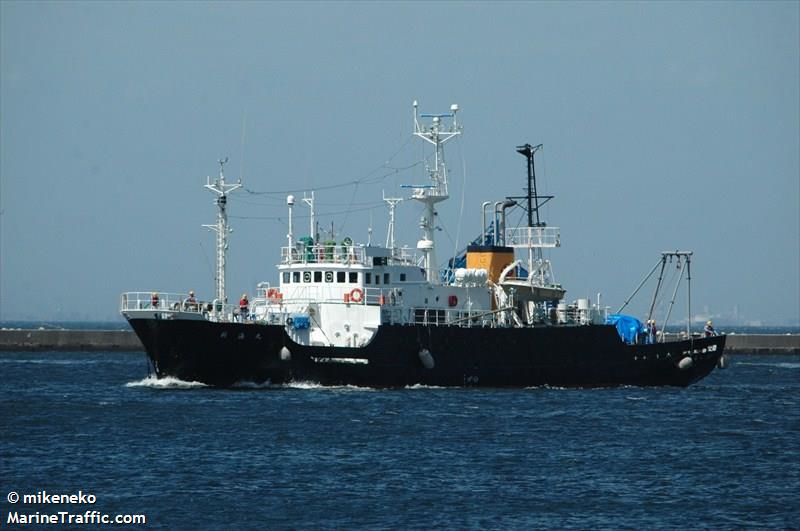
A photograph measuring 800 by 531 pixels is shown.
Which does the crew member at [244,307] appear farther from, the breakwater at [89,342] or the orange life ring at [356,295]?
the breakwater at [89,342]

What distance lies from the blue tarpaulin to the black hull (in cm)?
143

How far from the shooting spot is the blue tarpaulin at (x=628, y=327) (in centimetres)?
5238

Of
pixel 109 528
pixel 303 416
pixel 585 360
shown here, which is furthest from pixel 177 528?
pixel 585 360

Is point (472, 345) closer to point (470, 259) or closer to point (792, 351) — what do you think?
point (470, 259)

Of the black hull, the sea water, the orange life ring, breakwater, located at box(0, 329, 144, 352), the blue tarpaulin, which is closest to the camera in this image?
the sea water

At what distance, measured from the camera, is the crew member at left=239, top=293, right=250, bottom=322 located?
146 feet

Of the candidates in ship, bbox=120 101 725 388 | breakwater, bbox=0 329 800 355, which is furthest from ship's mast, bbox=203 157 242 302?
breakwater, bbox=0 329 800 355

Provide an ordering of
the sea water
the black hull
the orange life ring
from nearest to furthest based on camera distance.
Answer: the sea water → the black hull → the orange life ring

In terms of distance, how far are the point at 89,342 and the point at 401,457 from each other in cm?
6299

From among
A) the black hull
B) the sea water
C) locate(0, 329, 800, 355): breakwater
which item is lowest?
the sea water

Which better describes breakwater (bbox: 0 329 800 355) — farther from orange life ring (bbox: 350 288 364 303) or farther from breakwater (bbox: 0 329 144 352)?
orange life ring (bbox: 350 288 364 303)

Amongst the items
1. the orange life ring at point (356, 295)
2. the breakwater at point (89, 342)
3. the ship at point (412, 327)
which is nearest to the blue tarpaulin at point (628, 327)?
the ship at point (412, 327)

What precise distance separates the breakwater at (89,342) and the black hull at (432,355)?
43.9m

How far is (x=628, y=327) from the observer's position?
52500mm
